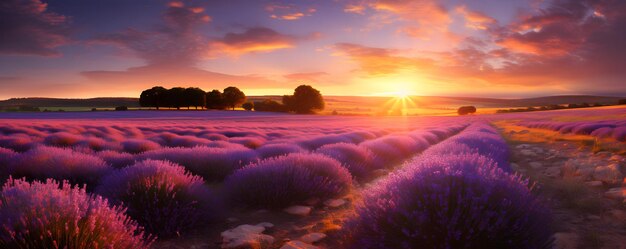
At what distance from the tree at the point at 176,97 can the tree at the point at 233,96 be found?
7.58 metres

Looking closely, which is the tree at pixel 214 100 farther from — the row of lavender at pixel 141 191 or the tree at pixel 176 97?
the row of lavender at pixel 141 191

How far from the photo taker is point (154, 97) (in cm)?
6531

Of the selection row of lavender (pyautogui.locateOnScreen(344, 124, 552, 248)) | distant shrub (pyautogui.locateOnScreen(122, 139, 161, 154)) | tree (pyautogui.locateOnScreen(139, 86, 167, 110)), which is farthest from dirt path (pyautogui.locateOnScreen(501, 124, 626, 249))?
tree (pyautogui.locateOnScreen(139, 86, 167, 110))

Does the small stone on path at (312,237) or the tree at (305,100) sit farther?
the tree at (305,100)

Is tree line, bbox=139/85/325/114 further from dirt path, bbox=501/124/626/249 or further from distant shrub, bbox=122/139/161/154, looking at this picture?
dirt path, bbox=501/124/626/249

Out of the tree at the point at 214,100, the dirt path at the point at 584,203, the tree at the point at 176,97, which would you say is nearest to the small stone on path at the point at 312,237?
the dirt path at the point at 584,203

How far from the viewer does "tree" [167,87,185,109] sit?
6425cm

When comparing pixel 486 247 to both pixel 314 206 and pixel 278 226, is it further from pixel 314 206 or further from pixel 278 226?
pixel 314 206

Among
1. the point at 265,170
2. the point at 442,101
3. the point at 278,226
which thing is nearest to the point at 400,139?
the point at 265,170

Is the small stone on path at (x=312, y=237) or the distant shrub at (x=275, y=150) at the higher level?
the distant shrub at (x=275, y=150)

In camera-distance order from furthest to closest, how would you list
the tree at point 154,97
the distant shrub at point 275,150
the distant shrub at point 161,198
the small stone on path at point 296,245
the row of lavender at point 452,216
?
1. the tree at point 154,97
2. the distant shrub at point 275,150
3. the distant shrub at point 161,198
4. the small stone on path at point 296,245
5. the row of lavender at point 452,216

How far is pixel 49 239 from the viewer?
2.16 metres

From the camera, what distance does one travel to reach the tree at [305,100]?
205ft

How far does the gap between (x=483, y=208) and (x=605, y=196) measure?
3.91 m
